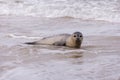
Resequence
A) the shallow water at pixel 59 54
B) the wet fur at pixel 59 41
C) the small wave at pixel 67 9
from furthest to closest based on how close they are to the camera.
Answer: the small wave at pixel 67 9 → the wet fur at pixel 59 41 → the shallow water at pixel 59 54

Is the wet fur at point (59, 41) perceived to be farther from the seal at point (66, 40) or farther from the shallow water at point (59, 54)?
the shallow water at point (59, 54)

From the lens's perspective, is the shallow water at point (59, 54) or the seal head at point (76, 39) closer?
the shallow water at point (59, 54)

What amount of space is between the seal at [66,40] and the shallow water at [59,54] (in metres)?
0.20

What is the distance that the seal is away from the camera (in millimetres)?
8883

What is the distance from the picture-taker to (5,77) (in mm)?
6359

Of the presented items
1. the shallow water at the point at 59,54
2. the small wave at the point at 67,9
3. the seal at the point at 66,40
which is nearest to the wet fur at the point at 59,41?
the seal at the point at 66,40

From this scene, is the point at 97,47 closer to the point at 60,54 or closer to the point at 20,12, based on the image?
the point at 60,54

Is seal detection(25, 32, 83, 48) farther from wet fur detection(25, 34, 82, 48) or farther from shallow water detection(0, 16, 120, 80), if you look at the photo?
shallow water detection(0, 16, 120, 80)

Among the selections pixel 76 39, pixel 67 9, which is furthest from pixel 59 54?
pixel 67 9

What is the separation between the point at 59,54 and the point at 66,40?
44.9 inches

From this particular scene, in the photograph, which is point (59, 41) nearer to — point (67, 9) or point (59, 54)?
point (59, 54)

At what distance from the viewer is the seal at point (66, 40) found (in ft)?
29.1

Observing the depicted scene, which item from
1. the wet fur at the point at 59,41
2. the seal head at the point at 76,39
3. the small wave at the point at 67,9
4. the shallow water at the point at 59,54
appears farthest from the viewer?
the small wave at the point at 67,9

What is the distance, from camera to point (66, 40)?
9.25 m
